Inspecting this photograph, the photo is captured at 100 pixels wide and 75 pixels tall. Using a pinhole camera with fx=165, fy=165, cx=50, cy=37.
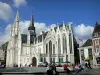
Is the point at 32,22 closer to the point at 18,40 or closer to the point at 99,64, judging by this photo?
the point at 18,40

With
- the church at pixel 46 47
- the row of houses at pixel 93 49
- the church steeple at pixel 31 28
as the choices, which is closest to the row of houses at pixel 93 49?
the row of houses at pixel 93 49

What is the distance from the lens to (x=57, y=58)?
80.3 metres

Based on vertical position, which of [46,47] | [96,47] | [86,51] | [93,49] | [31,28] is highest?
[31,28]

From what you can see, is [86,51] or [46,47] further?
[46,47]

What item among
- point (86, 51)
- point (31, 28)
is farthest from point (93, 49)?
point (31, 28)

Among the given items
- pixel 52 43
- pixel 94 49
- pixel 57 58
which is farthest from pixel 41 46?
pixel 94 49

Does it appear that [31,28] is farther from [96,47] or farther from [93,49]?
[96,47]

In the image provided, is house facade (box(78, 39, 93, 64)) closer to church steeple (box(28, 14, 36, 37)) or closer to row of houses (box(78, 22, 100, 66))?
row of houses (box(78, 22, 100, 66))

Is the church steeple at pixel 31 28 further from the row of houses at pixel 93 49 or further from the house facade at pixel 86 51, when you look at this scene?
the house facade at pixel 86 51

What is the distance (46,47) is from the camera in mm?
90500

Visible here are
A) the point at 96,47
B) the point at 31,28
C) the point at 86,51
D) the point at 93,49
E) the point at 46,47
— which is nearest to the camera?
the point at 96,47

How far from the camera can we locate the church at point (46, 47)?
79562 mm

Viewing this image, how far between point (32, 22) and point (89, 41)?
56.7m

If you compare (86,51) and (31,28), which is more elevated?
(31,28)
